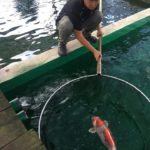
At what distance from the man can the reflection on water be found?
1226mm

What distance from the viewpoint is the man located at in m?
4.54

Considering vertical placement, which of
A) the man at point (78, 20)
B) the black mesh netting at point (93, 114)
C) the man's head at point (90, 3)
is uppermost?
the man's head at point (90, 3)

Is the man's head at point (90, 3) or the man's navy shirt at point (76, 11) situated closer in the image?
the man's head at point (90, 3)

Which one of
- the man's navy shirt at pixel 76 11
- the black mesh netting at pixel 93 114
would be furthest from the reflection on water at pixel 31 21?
the black mesh netting at pixel 93 114

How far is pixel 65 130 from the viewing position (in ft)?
13.8

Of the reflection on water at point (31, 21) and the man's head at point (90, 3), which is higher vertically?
the man's head at point (90, 3)

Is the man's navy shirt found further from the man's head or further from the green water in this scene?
the green water

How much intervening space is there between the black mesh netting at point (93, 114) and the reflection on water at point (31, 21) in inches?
69.5

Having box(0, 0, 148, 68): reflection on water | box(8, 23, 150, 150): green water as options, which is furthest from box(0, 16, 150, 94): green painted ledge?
box(0, 0, 148, 68): reflection on water

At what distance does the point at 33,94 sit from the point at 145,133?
2.06m

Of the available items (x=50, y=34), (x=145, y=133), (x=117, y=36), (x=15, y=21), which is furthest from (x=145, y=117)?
(x=15, y=21)

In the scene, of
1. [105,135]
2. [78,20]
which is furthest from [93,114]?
[78,20]

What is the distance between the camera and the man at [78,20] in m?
4.54

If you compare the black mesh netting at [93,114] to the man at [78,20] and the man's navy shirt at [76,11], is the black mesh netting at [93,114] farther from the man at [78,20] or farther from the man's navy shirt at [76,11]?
the man's navy shirt at [76,11]
